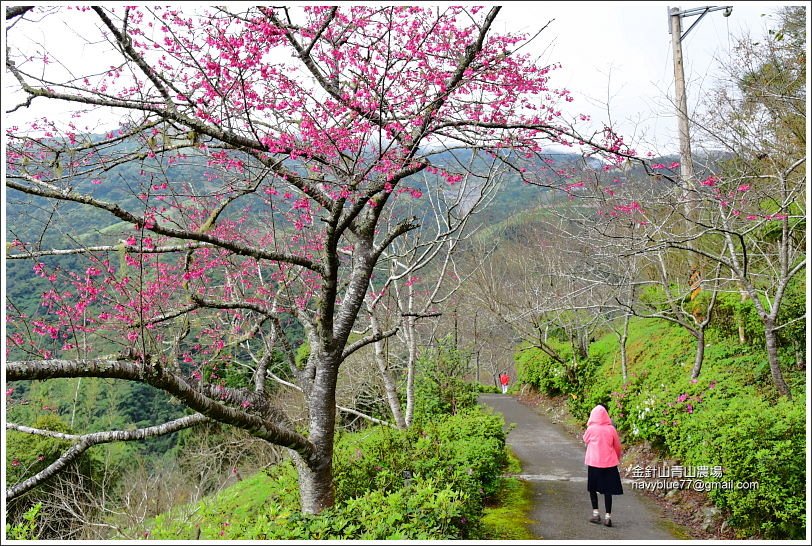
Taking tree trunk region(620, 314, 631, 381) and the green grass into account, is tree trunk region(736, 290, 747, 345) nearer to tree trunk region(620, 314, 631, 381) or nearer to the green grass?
tree trunk region(620, 314, 631, 381)

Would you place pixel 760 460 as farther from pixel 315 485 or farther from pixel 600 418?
pixel 315 485

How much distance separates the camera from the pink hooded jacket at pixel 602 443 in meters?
5.46

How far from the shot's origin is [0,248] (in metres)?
3.02

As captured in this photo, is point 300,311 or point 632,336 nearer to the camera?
point 300,311

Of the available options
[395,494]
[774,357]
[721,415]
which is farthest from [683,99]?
[395,494]

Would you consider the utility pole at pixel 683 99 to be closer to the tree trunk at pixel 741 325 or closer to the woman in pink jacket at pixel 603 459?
the tree trunk at pixel 741 325

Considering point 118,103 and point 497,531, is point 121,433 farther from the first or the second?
point 497,531

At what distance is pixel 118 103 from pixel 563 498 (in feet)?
21.3

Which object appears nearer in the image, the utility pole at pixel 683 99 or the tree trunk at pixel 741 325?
the utility pole at pixel 683 99

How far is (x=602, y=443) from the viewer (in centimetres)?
549

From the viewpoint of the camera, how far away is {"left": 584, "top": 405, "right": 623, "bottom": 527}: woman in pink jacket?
17.9ft

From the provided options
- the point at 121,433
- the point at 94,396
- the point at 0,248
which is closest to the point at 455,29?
the point at 0,248

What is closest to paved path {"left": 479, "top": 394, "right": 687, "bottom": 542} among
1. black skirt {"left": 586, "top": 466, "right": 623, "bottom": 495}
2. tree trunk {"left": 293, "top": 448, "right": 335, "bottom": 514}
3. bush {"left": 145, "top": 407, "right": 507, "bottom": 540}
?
black skirt {"left": 586, "top": 466, "right": 623, "bottom": 495}

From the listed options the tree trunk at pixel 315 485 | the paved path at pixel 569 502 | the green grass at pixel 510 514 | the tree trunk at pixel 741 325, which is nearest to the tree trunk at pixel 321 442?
the tree trunk at pixel 315 485
